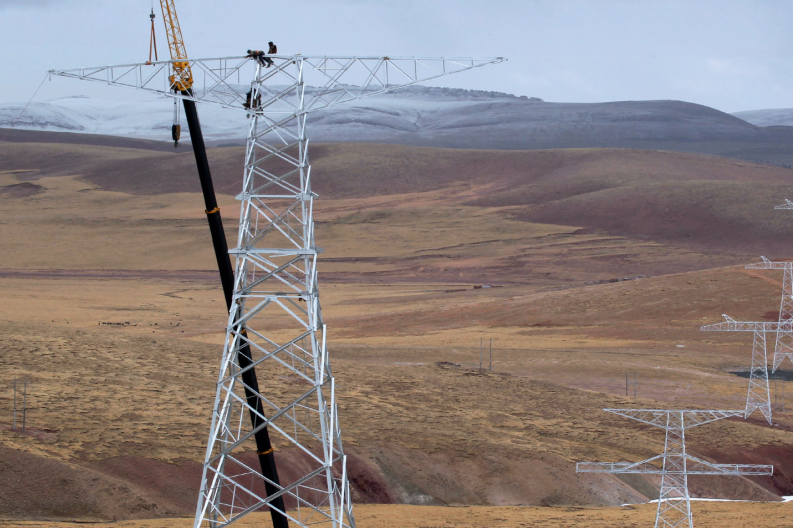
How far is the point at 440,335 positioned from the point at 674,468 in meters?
20.1

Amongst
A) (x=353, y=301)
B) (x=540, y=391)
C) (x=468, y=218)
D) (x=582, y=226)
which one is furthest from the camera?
(x=468, y=218)

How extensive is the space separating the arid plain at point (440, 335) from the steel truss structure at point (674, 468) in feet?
1.83

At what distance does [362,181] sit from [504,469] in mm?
98684

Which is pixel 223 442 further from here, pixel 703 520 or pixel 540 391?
pixel 540 391

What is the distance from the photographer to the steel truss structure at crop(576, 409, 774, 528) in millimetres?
17109

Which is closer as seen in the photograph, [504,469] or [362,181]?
[504,469]

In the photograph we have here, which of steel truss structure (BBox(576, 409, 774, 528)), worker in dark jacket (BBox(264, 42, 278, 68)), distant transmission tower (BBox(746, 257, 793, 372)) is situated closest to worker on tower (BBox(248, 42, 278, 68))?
worker in dark jacket (BBox(264, 42, 278, 68))

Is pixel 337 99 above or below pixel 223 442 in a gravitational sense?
above

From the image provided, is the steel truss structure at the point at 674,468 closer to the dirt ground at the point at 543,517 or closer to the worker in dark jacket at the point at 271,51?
the dirt ground at the point at 543,517

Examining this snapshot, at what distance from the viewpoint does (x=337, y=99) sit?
38.4 ft

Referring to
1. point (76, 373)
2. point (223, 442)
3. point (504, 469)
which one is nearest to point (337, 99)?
point (223, 442)

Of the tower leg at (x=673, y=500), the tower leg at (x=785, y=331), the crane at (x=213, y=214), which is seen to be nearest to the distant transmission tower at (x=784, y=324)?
the tower leg at (x=785, y=331)

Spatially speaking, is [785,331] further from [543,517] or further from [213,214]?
[213,214]

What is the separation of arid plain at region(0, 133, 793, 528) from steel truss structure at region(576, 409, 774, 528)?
557mm
